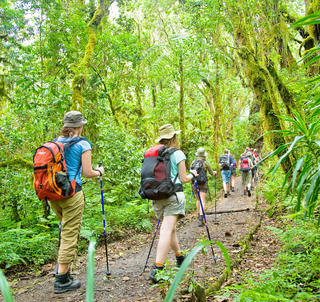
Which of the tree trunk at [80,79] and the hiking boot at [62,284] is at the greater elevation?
the tree trunk at [80,79]

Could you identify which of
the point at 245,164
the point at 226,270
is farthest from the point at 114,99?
the point at 226,270

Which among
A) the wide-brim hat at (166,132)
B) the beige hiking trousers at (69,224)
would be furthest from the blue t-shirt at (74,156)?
the wide-brim hat at (166,132)

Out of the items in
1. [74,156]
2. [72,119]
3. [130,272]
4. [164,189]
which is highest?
[72,119]

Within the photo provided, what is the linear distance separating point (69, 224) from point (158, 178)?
1432 millimetres

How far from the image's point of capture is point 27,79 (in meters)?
5.59

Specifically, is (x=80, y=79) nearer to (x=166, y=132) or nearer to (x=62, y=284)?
(x=166, y=132)

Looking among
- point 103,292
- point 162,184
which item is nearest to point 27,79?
point 162,184

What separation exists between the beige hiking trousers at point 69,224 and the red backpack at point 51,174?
0.20 metres

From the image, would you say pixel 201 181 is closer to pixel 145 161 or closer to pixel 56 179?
pixel 145 161

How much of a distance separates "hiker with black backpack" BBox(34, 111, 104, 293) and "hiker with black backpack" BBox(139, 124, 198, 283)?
0.78 m

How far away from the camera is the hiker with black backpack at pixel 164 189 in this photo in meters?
3.85

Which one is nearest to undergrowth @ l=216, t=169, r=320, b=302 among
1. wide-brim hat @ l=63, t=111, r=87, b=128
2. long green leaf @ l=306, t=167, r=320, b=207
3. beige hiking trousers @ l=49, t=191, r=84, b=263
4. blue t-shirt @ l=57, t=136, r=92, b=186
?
long green leaf @ l=306, t=167, r=320, b=207

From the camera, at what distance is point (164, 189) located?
384 cm

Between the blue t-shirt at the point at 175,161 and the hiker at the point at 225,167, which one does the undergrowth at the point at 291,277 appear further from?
the hiker at the point at 225,167
